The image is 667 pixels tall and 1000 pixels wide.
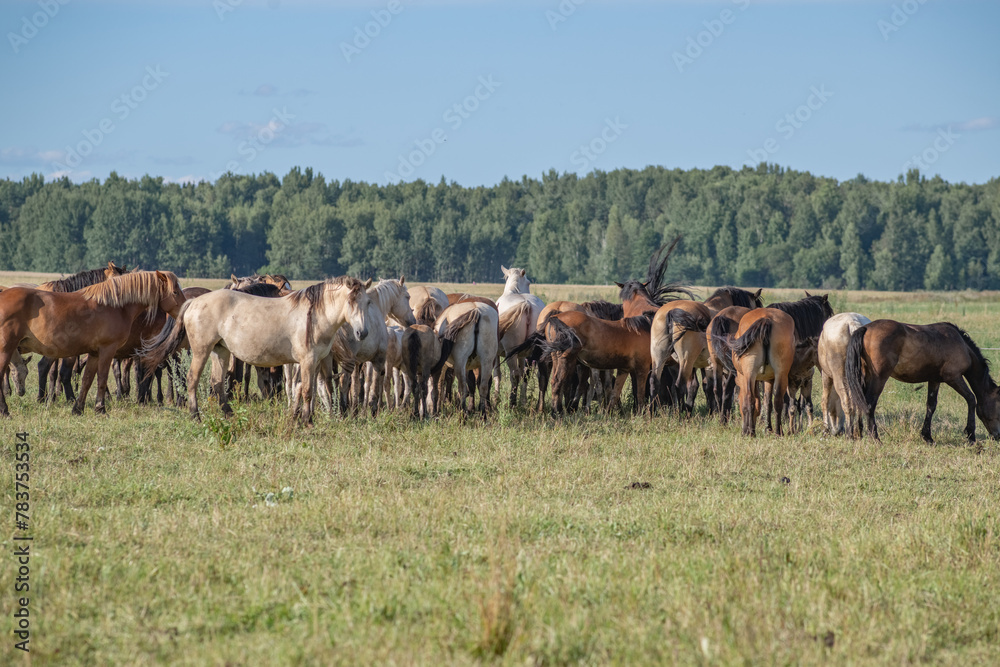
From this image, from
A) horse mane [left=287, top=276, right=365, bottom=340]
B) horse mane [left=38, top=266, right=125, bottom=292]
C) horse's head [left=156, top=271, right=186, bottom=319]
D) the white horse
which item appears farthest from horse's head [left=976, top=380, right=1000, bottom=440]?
horse mane [left=38, top=266, right=125, bottom=292]

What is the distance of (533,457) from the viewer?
9000 mm

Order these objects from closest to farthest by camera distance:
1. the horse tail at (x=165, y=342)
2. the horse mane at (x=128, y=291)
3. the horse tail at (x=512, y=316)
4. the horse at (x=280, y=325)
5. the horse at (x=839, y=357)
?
the horse at (x=280, y=325)
the horse at (x=839, y=357)
the horse tail at (x=165, y=342)
the horse mane at (x=128, y=291)
the horse tail at (x=512, y=316)

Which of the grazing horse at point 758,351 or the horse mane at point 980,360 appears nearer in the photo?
the horse mane at point 980,360

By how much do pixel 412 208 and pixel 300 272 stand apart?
15222 millimetres

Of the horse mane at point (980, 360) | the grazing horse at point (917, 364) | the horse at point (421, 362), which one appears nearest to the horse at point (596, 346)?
the horse at point (421, 362)

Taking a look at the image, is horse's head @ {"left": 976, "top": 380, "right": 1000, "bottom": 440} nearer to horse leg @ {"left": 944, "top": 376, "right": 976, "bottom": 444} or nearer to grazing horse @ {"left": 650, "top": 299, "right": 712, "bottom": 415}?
horse leg @ {"left": 944, "top": 376, "right": 976, "bottom": 444}

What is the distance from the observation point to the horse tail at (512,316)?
13734 mm

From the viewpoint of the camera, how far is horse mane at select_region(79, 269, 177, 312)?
11445mm

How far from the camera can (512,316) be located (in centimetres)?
1385

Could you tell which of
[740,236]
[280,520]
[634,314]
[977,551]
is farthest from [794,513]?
[740,236]

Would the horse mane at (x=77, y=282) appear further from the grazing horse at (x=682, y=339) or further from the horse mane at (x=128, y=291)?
the grazing horse at (x=682, y=339)

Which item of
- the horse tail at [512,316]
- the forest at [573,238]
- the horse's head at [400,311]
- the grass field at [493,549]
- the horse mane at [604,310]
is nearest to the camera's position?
the grass field at [493,549]

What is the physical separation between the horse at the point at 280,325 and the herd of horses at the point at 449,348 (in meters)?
0.02

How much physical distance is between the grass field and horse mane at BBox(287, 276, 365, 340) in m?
1.32
